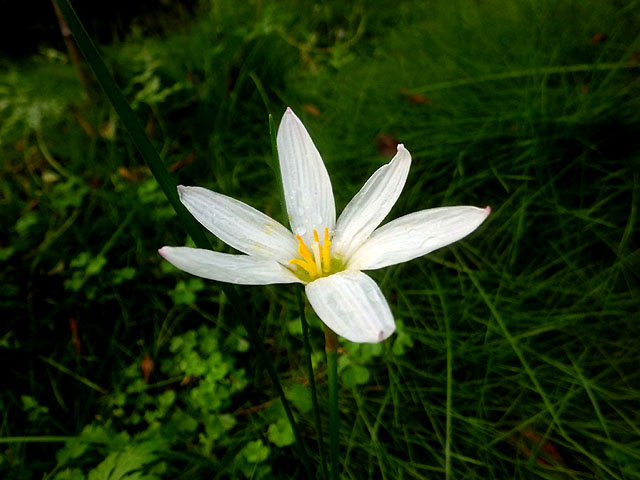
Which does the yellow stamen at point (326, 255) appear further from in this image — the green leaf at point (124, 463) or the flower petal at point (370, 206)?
the green leaf at point (124, 463)

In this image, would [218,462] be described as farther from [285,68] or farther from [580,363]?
[285,68]

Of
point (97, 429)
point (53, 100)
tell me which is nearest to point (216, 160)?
point (53, 100)

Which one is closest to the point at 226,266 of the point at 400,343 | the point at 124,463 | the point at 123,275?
the point at 124,463

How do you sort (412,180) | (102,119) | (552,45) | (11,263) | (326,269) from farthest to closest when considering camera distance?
(102,119) → (552,45) → (412,180) → (11,263) → (326,269)

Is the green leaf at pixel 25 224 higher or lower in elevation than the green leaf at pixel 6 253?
higher

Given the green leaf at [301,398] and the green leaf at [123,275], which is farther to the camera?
the green leaf at [123,275]

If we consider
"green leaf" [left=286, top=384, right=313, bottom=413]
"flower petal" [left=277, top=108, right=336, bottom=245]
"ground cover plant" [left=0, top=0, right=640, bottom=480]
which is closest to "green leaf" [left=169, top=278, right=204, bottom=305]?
"ground cover plant" [left=0, top=0, right=640, bottom=480]

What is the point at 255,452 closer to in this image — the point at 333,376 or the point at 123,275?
the point at 333,376

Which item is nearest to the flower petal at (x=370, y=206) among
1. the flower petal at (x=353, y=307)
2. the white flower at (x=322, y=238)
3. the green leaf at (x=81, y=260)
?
the white flower at (x=322, y=238)
